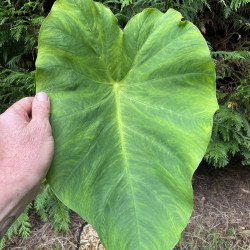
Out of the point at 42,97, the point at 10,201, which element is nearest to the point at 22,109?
the point at 42,97

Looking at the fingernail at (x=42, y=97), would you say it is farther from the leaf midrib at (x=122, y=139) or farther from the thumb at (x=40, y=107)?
the leaf midrib at (x=122, y=139)

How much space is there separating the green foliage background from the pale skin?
30.9 inches

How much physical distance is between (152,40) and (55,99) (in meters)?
0.41

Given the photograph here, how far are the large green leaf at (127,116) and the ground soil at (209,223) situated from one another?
1.06 metres

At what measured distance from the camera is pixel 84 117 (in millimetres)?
999

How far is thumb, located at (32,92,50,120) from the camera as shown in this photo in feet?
2.98

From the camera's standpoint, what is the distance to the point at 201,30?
1.86m

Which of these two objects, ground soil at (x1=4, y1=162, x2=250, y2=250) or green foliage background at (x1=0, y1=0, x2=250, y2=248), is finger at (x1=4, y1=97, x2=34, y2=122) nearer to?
green foliage background at (x1=0, y1=0, x2=250, y2=248)

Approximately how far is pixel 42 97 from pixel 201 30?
1331 millimetres

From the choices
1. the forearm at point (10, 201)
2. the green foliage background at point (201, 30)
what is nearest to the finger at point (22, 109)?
the forearm at point (10, 201)

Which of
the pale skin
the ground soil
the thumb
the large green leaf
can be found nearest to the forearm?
the pale skin

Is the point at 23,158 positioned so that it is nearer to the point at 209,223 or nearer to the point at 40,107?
the point at 40,107

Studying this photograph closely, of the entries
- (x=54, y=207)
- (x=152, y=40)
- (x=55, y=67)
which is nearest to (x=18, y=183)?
(x=55, y=67)

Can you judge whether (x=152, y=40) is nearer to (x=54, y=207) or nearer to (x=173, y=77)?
(x=173, y=77)
